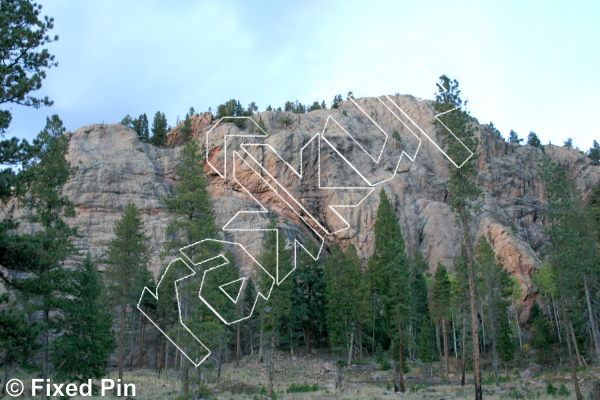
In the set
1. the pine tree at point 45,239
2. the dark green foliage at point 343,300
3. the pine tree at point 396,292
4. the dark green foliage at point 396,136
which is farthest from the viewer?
the dark green foliage at point 396,136

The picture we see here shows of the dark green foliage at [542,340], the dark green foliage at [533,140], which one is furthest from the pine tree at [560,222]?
the dark green foliage at [533,140]

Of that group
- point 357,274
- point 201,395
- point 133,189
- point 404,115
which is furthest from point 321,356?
point 404,115

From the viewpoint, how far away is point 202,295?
2230 centimetres

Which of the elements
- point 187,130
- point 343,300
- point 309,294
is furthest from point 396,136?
point 343,300

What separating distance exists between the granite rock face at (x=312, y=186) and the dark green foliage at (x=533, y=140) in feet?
78.8

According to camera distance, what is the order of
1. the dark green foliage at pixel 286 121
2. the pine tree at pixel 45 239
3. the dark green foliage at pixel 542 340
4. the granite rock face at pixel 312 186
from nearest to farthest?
the pine tree at pixel 45 239
the dark green foliage at pixel 542 340
the granite rock face at pixel 312 186
the dark green foliage at pixel 286 121

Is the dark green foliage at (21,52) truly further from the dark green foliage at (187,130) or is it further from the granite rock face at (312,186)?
the dark green foliage at (187,130)

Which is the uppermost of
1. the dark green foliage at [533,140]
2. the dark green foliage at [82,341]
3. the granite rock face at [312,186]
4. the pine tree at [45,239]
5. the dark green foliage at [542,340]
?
the dark green foliage at [533,140]

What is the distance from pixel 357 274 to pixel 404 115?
49986mm

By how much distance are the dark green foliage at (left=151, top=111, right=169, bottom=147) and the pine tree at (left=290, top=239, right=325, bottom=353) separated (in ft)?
124

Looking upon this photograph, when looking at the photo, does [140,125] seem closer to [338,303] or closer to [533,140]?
[338,303]

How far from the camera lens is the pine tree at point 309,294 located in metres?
41.7

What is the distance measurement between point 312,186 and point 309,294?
2277cm

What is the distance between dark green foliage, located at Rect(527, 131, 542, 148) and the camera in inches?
3711
